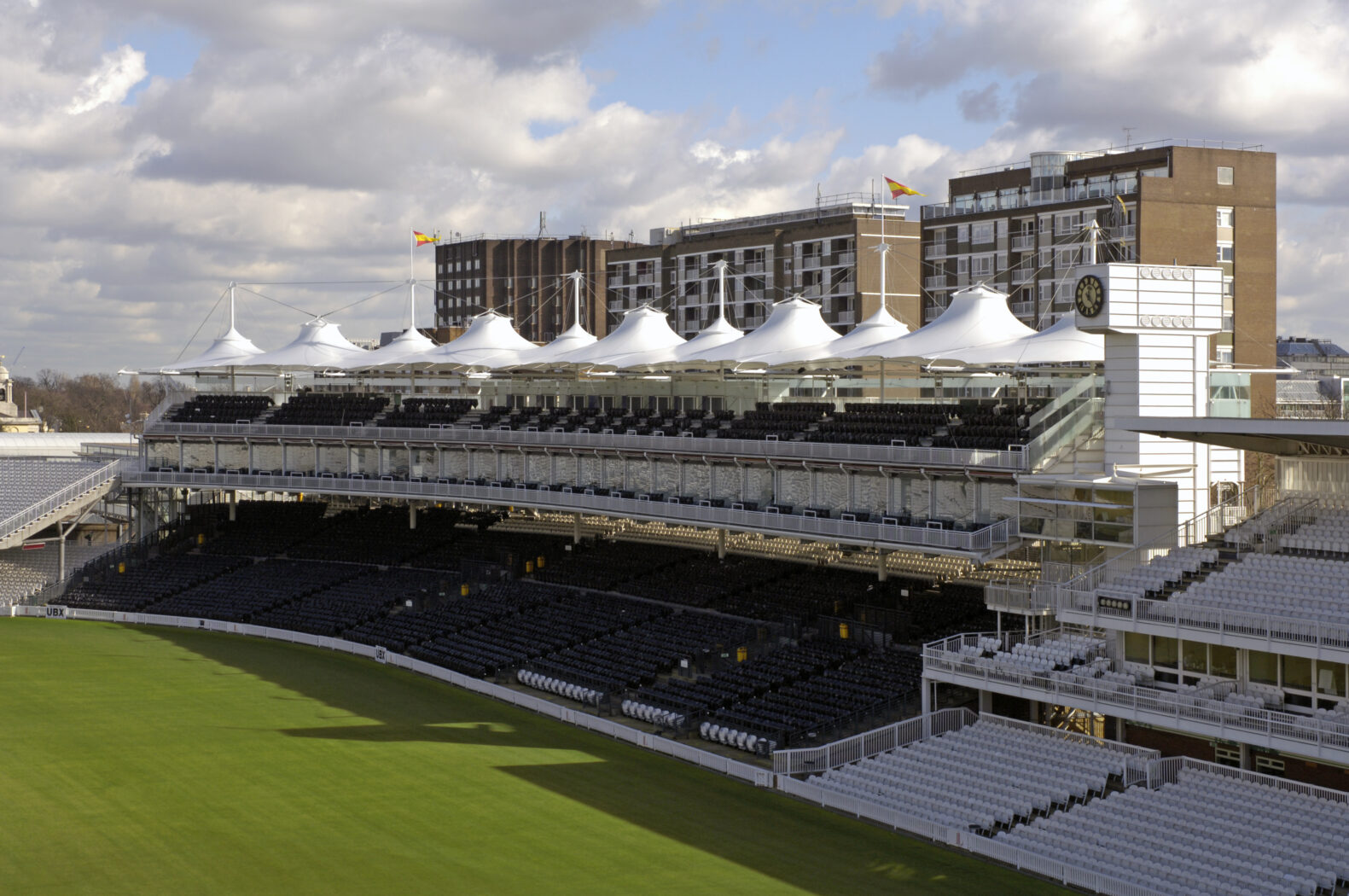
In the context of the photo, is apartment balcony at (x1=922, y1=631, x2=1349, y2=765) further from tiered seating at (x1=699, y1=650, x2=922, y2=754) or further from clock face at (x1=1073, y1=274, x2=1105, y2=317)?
clock face at (x1=1073, y1=274, x2=1105, y2=317)

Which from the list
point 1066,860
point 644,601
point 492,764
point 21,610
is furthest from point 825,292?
point 1066,860

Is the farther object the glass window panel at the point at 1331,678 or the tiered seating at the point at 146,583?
the tiered seating at the point at 146,583

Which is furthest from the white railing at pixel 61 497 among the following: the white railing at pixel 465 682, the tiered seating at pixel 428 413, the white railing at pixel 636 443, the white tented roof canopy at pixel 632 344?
the white tented roof canopy at pixel 632 344

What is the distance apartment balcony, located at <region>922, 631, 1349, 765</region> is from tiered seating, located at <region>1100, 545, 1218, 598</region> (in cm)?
231

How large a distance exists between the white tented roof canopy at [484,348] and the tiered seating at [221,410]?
11.2 metres

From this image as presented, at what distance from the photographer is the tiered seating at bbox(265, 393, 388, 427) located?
225ft

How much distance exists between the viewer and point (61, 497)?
66.1 metres

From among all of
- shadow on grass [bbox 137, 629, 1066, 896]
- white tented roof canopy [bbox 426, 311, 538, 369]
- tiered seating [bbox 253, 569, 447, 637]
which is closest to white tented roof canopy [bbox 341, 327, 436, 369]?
white tented roof canopy [bbox 426, 311, 538, 369]

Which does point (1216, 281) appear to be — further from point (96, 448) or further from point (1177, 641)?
point (96, 448)

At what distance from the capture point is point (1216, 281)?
126ft

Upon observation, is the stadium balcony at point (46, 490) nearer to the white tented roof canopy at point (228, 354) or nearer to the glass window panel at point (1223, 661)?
the white tented roof canopy at point (228, 354)

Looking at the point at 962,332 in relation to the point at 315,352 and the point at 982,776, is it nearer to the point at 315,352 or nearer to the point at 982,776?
the point at 982,776

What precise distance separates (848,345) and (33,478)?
147 feet

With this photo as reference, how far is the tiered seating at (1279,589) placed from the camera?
98.7 ft
